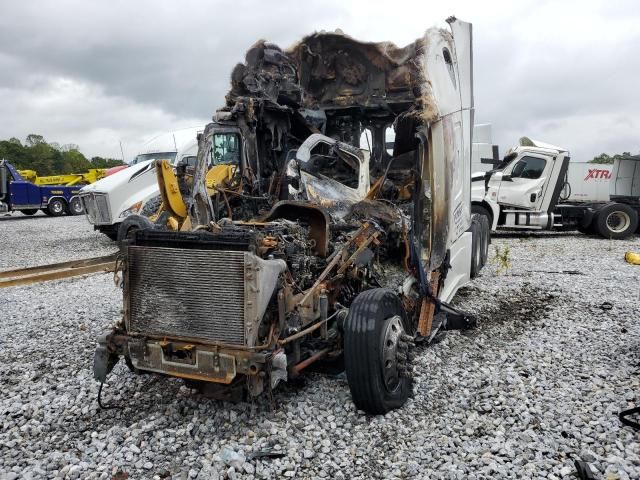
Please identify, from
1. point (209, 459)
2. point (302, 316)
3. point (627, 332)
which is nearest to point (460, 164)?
point (627, 332)

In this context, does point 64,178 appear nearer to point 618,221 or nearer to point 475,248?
point 475,248

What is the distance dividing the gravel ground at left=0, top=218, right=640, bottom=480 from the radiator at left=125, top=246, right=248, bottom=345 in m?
0.73

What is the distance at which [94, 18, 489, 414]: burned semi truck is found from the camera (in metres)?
3.51

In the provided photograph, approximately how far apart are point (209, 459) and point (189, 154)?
12.1m

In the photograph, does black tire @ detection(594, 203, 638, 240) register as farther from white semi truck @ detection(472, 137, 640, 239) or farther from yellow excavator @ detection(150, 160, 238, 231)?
yellow excavator @ detection(150, 160, 238, 231)

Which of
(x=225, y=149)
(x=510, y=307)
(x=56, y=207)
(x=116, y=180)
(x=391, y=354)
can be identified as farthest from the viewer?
(x=56, y=207)

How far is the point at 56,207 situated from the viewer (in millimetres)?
23531

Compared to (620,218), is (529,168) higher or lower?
higher

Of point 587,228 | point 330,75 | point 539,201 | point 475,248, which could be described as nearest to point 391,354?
point 330,75

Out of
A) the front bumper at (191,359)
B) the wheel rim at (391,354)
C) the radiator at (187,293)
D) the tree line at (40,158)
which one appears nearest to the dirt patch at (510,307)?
the wheel rim at (391,354)

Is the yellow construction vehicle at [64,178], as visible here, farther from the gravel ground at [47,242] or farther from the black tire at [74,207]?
the gravel ground at [47,242]

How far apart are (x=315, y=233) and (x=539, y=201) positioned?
11.1m

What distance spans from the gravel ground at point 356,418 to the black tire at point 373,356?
5.6 inches

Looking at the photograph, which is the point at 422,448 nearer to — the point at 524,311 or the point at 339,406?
the point at 339,406
